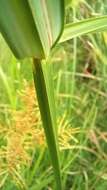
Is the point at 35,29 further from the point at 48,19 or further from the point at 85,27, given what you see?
the point at 85,27

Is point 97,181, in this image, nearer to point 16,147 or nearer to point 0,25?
point 16,147

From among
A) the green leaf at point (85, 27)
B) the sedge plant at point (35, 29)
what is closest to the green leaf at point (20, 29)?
the sedge plant at point (35, 29)

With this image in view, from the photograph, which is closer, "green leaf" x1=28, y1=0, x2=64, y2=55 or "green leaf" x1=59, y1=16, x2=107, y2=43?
"green leaf" x1=28, y1=0, x2=64, y2=55

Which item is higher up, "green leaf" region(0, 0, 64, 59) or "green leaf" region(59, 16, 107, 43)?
"green leaf" region(0, 0, 64, 59)

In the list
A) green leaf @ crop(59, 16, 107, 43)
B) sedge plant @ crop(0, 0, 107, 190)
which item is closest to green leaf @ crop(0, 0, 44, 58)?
sedge plant @ crop(0, 0, 107, 190)

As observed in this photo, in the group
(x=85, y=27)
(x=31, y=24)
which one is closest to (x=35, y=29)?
(x=31, y=24)

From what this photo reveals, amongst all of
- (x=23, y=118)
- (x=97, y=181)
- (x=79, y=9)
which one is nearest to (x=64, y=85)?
(x=79, y=9)

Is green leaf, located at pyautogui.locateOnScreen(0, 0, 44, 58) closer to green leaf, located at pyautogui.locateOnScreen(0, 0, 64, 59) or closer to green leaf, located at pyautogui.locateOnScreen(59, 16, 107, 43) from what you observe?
green leaf, located at pyautogui.locateOnScreen(0, 0, 64, 59)
